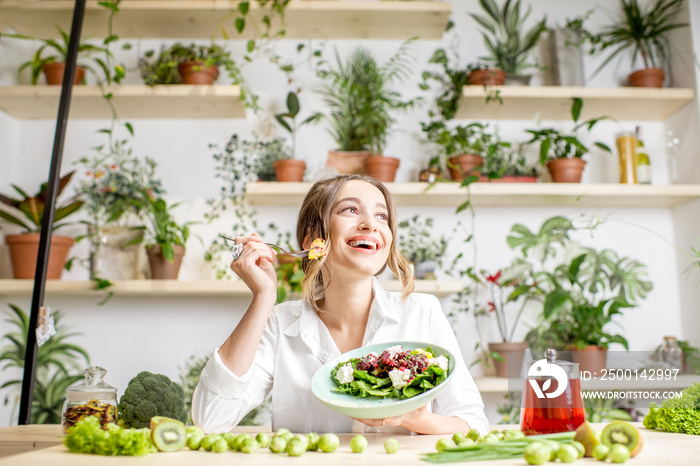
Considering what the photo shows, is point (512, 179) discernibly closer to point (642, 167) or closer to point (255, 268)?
point (642, 167)

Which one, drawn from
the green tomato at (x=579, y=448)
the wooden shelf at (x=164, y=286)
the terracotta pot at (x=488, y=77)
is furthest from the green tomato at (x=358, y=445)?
the terracotta pot at (x=488, y=77)

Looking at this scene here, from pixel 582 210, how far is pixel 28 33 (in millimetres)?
3143

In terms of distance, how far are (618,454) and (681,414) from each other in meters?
0.46

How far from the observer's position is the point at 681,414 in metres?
1.15

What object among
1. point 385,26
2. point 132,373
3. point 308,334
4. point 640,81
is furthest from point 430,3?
point 132,373

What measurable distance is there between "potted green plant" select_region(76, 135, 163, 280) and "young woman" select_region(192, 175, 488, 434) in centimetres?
139

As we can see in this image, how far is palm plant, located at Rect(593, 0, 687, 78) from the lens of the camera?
9.83 feet

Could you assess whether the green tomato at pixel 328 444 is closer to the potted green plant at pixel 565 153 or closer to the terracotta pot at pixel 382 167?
the terracotta pot at pixel 382 167

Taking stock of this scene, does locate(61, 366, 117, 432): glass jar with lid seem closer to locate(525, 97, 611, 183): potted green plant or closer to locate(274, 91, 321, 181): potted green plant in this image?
locate(274, 91, 321, 181): potted green plant

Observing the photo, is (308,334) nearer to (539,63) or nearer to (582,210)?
(582,210)

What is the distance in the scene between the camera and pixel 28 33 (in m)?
3.08

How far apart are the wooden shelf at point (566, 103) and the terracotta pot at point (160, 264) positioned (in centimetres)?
164

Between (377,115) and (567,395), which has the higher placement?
(377,115)

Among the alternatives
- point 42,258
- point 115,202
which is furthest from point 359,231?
point 115,202
